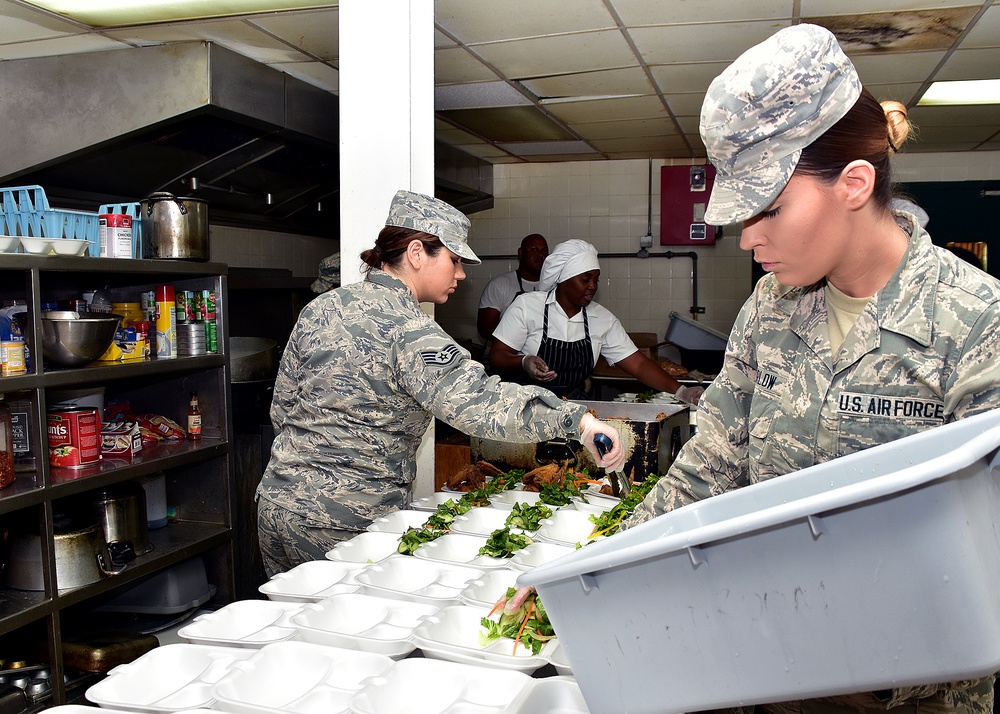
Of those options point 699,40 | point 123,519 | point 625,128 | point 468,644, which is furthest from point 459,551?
point 625,128

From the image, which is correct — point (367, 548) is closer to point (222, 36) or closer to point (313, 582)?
point (313, 582)

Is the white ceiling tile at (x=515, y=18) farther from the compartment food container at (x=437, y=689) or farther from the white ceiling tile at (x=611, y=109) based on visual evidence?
the compartment food container at (x=437, y=689)

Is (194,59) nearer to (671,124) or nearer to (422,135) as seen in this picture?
(422,135)

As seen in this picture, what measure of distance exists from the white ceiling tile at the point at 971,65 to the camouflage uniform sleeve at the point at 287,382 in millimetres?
3769

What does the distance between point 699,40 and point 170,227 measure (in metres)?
2.65

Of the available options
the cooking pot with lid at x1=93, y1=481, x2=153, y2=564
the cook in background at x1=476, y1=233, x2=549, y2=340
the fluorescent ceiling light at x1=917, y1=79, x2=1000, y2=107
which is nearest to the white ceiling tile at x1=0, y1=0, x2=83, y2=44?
the cooking pot with lid at x1=93, y1=481, x2=153, y2=564

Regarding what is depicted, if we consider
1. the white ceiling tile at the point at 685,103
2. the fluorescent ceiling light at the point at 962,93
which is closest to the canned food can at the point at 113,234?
the white ceiling tile at the point at 685,103

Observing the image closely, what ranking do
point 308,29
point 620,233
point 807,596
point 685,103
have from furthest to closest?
point 620,233, point 685,103, point 308,29, point 807,596

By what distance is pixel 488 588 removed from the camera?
179 cm

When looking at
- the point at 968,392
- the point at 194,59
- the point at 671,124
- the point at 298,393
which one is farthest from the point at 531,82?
the point at 968,392

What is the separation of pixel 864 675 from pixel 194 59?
3589 millimetres

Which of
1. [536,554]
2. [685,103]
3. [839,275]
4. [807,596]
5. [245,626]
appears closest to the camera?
[807,596]

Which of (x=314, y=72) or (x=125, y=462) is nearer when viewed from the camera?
(x=125, y=462)

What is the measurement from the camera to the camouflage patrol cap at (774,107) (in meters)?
1.16
